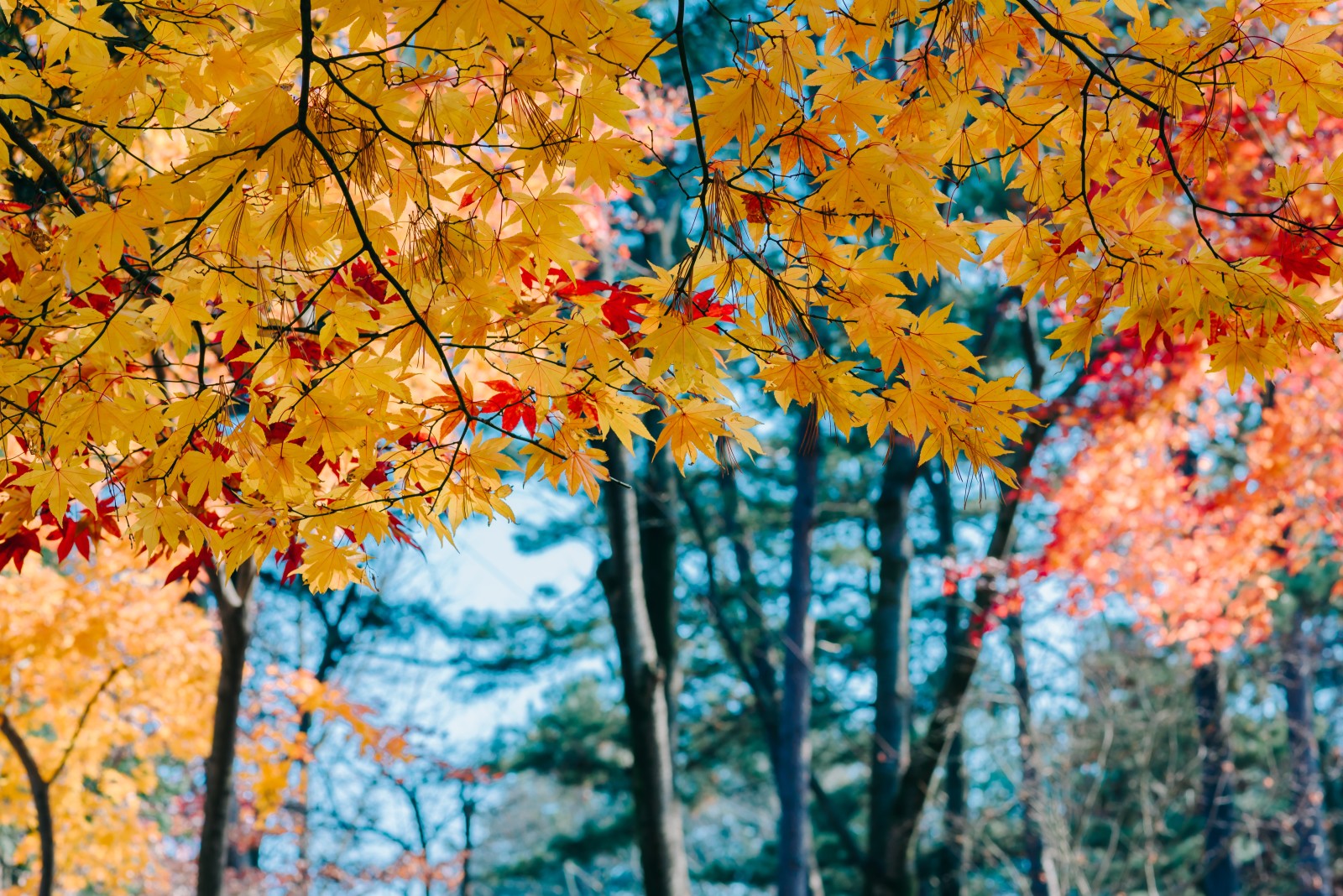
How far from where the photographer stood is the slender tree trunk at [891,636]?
800cm

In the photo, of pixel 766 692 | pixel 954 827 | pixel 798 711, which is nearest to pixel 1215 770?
pixel 954 827

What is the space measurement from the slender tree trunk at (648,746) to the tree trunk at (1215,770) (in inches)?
330

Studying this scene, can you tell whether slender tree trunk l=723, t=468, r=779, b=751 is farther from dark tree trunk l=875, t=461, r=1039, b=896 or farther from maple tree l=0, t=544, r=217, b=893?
maple tree l=0, t=544, r=217, b=893

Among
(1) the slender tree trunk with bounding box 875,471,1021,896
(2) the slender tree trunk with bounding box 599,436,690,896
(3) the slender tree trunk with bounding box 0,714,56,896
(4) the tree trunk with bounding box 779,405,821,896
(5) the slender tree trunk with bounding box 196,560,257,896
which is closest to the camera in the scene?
(5) the slender tree trunk with bounding box 196,560,257,896

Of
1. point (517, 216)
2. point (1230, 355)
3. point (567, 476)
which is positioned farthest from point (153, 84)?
point (1230, 355)

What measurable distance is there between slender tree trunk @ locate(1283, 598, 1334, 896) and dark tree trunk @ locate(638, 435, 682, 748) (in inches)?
355

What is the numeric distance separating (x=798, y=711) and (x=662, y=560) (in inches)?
60.1

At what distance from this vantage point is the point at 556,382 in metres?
1.96

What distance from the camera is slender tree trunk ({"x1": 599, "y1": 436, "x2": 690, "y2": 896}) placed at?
4680mm

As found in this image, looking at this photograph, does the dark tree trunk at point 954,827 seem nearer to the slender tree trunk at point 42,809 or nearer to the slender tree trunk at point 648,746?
the slender tree trunk at point 648,746

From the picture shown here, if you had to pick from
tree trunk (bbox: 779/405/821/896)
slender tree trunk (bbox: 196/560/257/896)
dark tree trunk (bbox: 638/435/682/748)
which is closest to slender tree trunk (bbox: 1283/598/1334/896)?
tree trunk (bbox: 779/405/821/896)

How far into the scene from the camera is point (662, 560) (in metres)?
7.56

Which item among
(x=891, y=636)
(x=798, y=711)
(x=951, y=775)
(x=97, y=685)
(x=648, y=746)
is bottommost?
(x=648, y=746)

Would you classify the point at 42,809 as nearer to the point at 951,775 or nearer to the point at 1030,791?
the point at 1030,791
